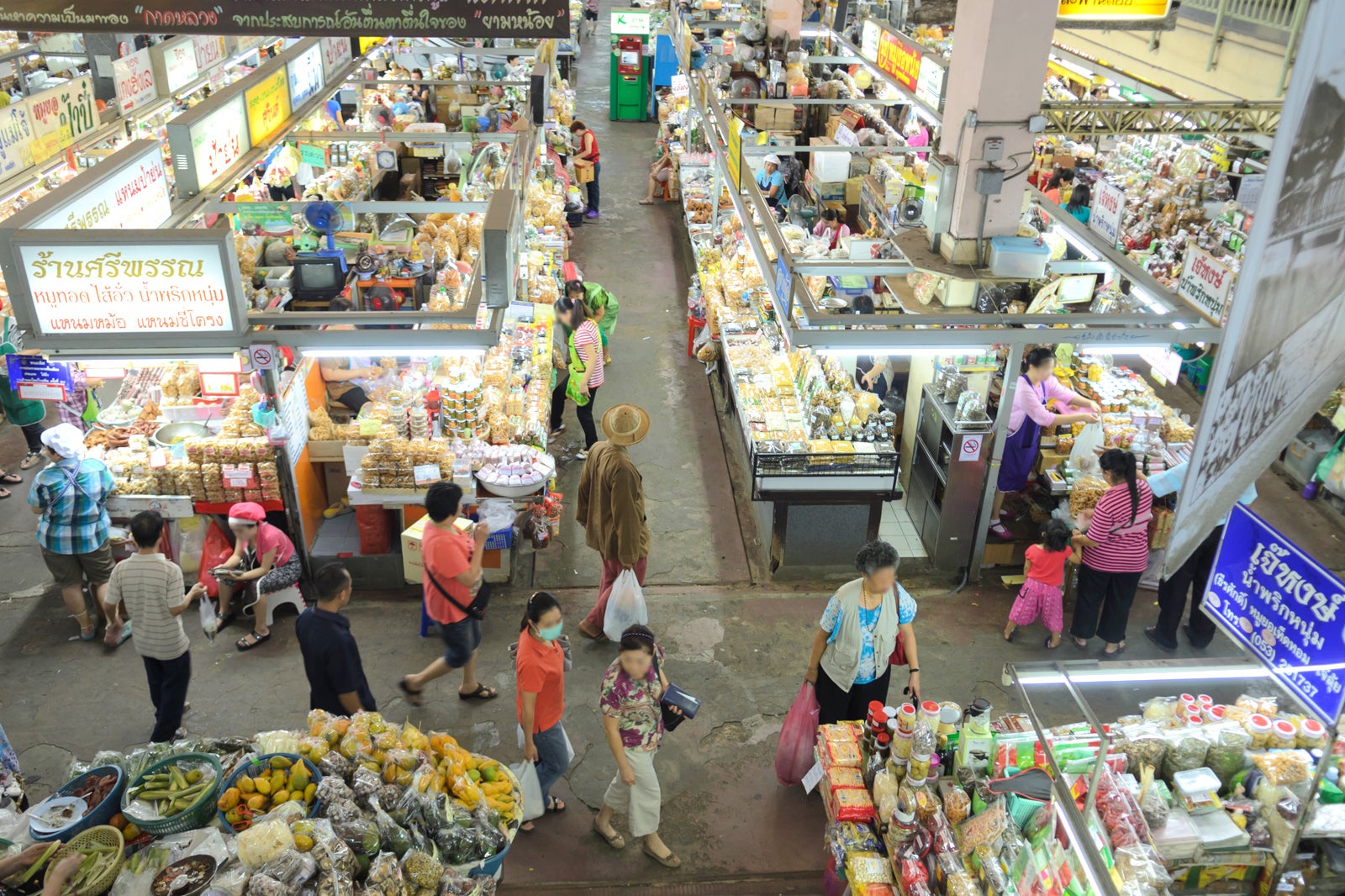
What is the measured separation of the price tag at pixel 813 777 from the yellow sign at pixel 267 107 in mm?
7235

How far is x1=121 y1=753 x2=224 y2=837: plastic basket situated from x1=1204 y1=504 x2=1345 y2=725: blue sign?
15.1 feet

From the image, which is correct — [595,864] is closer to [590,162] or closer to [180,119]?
[180,119]

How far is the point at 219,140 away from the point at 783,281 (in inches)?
→ 193

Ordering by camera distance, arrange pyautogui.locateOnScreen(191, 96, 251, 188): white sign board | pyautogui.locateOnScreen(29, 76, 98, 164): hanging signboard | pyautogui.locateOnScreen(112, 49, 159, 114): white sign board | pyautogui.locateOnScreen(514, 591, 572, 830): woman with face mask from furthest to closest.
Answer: pyautogui.locateOnScreen(112, 49, 159, 114): white sign board, pyautogui.locateOnScreen(29, 76, 98, 164): hanging signboard, pyautogui.locateOnScreen(191, 96, 251, 188): white sign board, pyautogui.locateOnScreen(514, 591, 572, 830): woman with face mask

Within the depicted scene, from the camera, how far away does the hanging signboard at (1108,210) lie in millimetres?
10641

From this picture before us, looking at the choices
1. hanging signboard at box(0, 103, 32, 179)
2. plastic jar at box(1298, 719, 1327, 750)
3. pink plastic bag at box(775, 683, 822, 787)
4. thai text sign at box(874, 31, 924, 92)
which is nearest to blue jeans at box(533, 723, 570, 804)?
pink plastic bag at box(775, 683, 822, 787)

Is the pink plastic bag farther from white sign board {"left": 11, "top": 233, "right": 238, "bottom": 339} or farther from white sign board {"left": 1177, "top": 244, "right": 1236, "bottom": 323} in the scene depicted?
white sign board {"left": 1177, "top": 244, "right": 1236, "bottom": 323}

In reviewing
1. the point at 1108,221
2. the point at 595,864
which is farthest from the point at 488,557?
the point at 1108,221

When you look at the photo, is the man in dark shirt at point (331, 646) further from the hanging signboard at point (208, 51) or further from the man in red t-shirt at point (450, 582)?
the hanging signboard at point (208, 51)

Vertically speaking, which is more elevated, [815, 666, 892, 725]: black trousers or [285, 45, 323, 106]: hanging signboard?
[285, 45, 323, 106]: hanging signboard

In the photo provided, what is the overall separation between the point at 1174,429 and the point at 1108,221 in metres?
3.45

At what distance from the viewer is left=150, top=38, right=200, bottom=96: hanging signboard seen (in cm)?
1138

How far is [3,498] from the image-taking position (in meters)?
8.94

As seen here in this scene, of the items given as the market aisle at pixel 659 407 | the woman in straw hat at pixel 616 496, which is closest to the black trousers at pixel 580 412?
the market aisle at pixel 659 407
